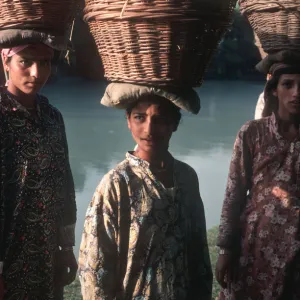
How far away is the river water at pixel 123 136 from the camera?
789 cm

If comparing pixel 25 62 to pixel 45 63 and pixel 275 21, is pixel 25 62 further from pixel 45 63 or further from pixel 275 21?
pixel 275 21

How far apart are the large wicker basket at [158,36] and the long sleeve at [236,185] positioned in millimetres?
584

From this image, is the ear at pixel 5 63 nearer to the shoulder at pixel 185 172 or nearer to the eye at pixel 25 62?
the eye at pixel 25 62

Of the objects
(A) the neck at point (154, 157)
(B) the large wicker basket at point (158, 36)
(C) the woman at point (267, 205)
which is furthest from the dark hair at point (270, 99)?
(A) the neck at point (154, 157)

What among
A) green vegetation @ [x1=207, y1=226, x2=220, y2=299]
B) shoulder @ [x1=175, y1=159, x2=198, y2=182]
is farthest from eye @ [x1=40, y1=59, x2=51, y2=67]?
green vegetation @ [x1=207, y1=226, x2=220, y2=299]

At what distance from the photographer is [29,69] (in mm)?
2506

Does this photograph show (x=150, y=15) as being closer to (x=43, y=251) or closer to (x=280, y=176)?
(x=280, y=176)

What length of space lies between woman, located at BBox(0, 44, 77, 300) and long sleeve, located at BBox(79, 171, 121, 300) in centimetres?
39

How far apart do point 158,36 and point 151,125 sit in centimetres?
40

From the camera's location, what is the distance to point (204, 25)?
2.12 m

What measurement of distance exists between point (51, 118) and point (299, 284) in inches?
54.8

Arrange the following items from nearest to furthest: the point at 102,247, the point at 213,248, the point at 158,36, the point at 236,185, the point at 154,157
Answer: the point at 158,36, the point at 102,247, the point at 154,157, the point at 236,185, the point at 213,248

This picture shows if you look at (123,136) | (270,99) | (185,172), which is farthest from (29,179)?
(123,136)

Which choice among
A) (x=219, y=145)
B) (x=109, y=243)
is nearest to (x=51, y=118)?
(x=109, y=243)
